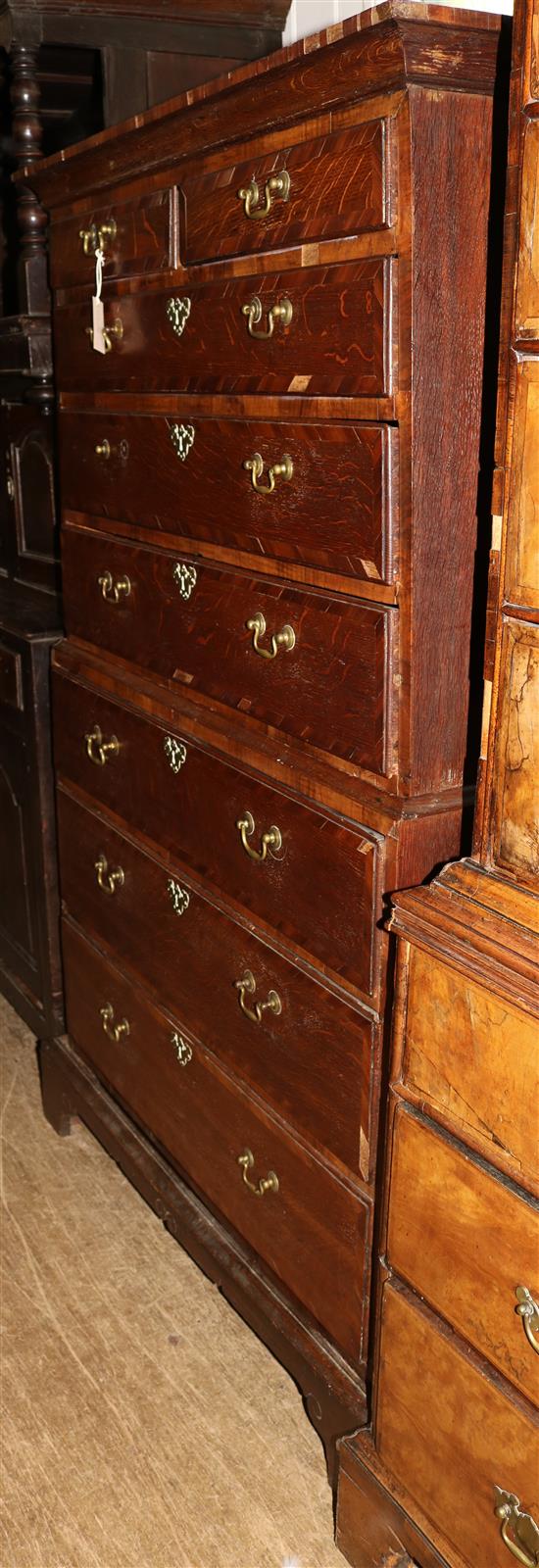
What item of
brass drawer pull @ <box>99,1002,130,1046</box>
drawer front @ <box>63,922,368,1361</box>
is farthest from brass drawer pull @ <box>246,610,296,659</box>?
brass drawer pull @ <box>99,1002,130,1046</box>

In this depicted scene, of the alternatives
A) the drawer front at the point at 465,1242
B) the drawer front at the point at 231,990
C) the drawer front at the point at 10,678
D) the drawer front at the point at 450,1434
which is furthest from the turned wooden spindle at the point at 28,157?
the drawer front at the point at 450,1434

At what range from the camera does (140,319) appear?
2064 mm

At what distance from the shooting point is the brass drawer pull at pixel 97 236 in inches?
83.0

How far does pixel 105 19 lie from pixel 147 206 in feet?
2.98

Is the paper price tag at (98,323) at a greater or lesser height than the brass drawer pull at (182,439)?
greater

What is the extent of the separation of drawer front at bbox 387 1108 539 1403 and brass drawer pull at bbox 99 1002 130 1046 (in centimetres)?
100

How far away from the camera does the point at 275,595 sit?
178 centimetres

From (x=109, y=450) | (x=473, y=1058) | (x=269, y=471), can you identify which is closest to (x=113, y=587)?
(x=109, y=450)

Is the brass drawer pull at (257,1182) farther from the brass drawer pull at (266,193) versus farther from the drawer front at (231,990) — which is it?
the brass drawer pull at (266,193)

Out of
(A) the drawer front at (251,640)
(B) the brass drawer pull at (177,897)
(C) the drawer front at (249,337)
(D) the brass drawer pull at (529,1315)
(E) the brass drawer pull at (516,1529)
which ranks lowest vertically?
(E) the brass drawer pull at (516,1529)

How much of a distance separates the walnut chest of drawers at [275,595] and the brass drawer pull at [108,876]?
0.13 ft

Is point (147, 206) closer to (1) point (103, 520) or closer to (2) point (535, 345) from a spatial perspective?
(1) point (103, 520)

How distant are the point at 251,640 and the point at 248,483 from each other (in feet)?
0.69

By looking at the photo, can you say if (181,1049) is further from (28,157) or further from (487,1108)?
(28,157)
